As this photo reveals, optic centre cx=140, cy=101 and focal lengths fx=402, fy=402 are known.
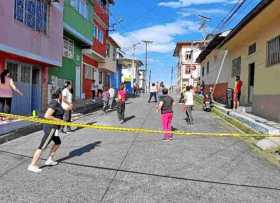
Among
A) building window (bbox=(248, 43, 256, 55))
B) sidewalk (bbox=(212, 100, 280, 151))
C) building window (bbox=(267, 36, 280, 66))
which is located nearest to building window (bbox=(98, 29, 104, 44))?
building window (bbox=(248, 43, 256, 55))

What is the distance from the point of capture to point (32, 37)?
17.3m

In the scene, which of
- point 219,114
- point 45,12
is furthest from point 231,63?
point 45,12

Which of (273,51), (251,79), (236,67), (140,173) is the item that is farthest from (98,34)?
(140,173)

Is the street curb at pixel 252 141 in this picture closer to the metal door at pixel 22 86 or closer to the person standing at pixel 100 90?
the metal door at pixel 22 86

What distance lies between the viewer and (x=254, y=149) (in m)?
11.1

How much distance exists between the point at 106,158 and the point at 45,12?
11.8 metres

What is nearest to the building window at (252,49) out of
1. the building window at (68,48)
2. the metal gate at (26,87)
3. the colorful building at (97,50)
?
the metal gate at (26,87)

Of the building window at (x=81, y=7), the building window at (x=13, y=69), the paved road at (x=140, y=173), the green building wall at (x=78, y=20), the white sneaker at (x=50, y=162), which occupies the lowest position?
the paved road at (x=140, y=173)

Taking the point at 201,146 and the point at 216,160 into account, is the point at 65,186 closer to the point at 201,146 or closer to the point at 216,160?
the point at 216,160

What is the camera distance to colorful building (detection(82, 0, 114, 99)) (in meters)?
32.4

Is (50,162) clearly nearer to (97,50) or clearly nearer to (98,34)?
(97,50)

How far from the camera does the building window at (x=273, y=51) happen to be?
51.6 ft

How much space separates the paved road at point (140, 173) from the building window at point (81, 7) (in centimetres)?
1474

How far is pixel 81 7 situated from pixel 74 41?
7.62ft
